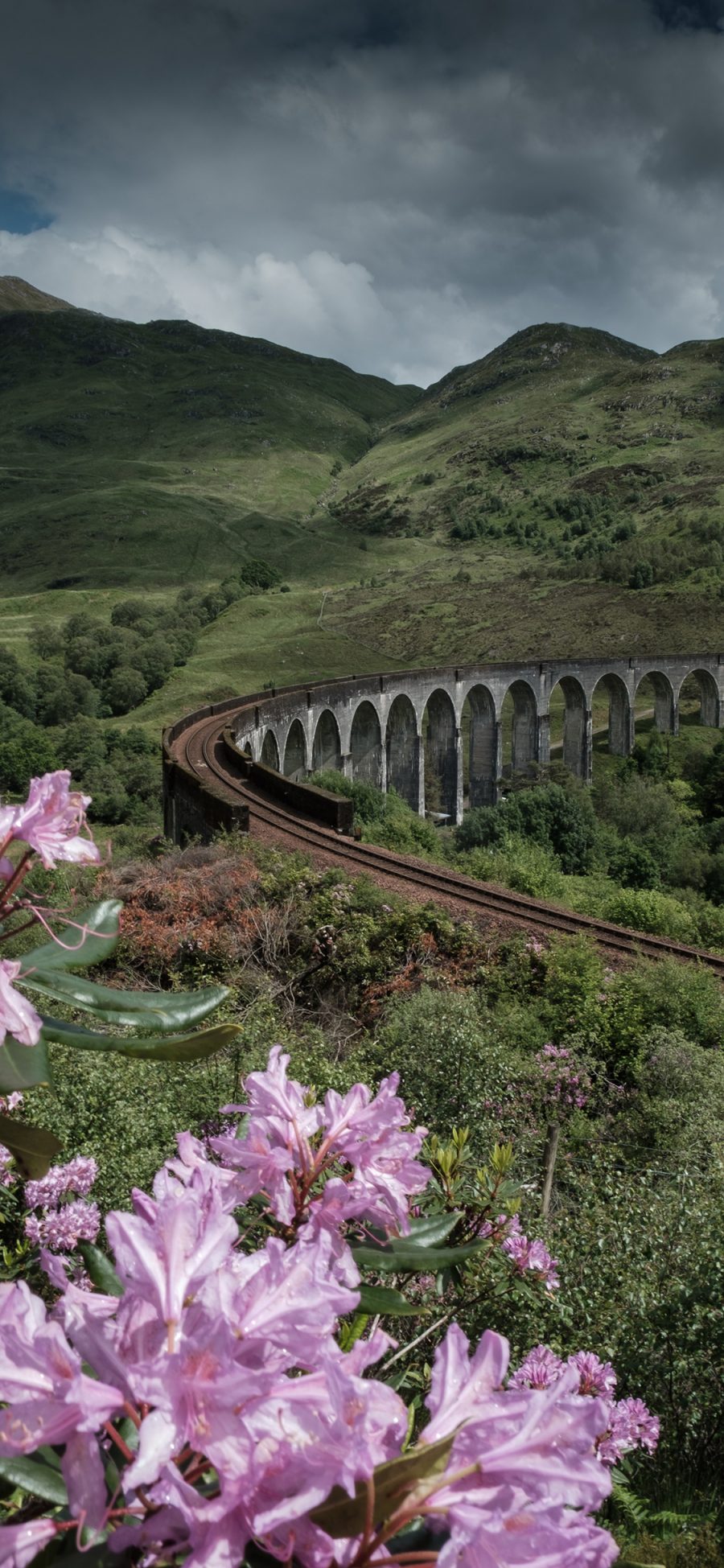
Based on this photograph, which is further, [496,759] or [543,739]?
[543,739]

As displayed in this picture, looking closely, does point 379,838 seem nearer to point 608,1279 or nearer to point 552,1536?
point 608,1279

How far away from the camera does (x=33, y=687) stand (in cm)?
5816

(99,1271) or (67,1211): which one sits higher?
(99,1271)

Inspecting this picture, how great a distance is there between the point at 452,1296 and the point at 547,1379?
2614mm

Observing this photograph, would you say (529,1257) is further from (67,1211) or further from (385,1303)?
(385,1303)

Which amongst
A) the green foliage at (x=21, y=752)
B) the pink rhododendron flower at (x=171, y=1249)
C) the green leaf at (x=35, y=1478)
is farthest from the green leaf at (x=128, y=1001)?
the green foliage at (x=21, y=752)

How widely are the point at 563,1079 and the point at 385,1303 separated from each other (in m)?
8.73

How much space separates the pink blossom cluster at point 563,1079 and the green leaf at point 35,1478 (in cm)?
898

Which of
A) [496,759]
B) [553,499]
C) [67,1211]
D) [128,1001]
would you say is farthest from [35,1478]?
[553,499]

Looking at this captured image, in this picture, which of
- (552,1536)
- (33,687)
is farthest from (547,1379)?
(33,687)

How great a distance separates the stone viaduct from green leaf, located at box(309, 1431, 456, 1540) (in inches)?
1262

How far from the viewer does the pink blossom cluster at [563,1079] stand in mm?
9461

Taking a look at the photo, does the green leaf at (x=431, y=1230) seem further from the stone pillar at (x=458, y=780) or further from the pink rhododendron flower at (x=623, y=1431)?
the stone pillar at (x=458, y=780)

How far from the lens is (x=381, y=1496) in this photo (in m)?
0.86
